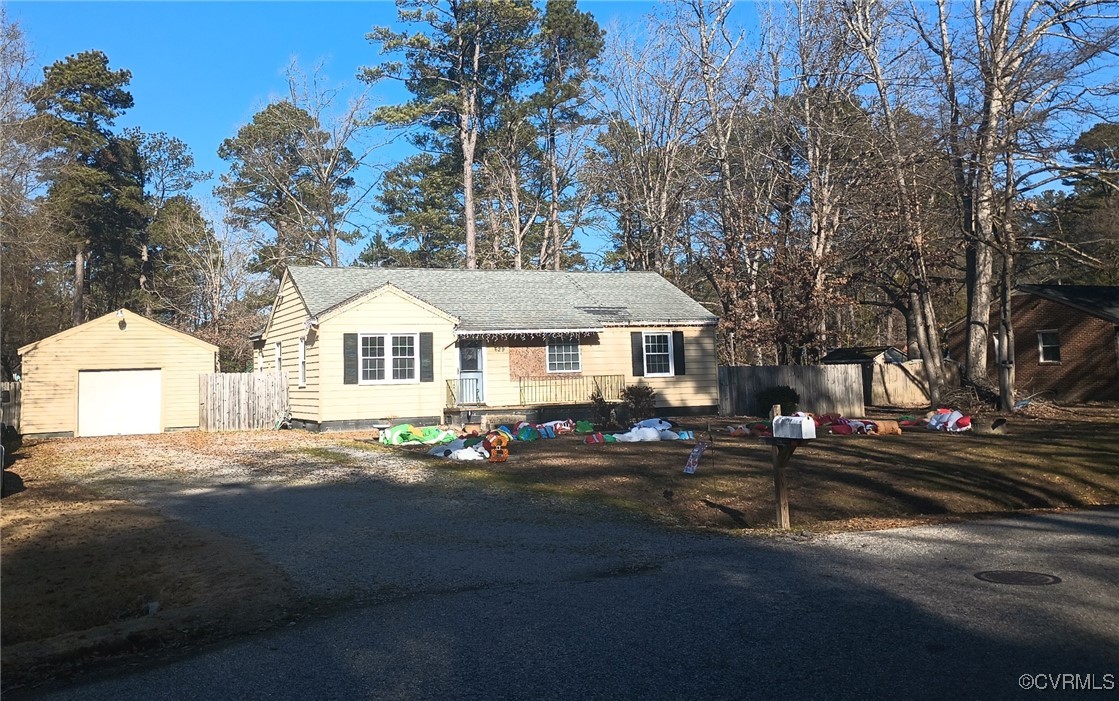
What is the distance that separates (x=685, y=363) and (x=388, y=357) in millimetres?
9537

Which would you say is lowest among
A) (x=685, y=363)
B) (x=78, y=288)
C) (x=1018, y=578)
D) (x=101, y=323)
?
(x=1018, y=578)

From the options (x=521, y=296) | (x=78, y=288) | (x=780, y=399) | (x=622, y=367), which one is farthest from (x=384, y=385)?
(x=78, y=288)

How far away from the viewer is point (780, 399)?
77.9 ft

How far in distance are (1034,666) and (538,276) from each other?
24.8 m

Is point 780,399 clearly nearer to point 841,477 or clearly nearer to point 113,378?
point 841,477

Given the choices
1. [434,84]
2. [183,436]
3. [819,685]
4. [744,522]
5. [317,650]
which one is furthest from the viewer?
[434,84]

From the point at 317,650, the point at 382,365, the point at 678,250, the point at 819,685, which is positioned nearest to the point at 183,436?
the point at 382,365

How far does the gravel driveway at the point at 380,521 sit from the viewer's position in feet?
25.4

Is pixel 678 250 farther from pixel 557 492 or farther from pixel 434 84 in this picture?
pixel 557 492

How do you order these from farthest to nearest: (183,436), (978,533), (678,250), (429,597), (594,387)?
1. (678,250)
2. (594,387)
3. (183,436)
4. (978,533)
5. (429,597)

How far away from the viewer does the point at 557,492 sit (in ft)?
40.4

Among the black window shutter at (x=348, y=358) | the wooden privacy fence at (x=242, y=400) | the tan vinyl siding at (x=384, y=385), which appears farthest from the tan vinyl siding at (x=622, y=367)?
the wooden privacy fence at (x=242, y=400)

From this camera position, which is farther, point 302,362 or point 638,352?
point 638,352

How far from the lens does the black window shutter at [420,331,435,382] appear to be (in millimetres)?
23203
